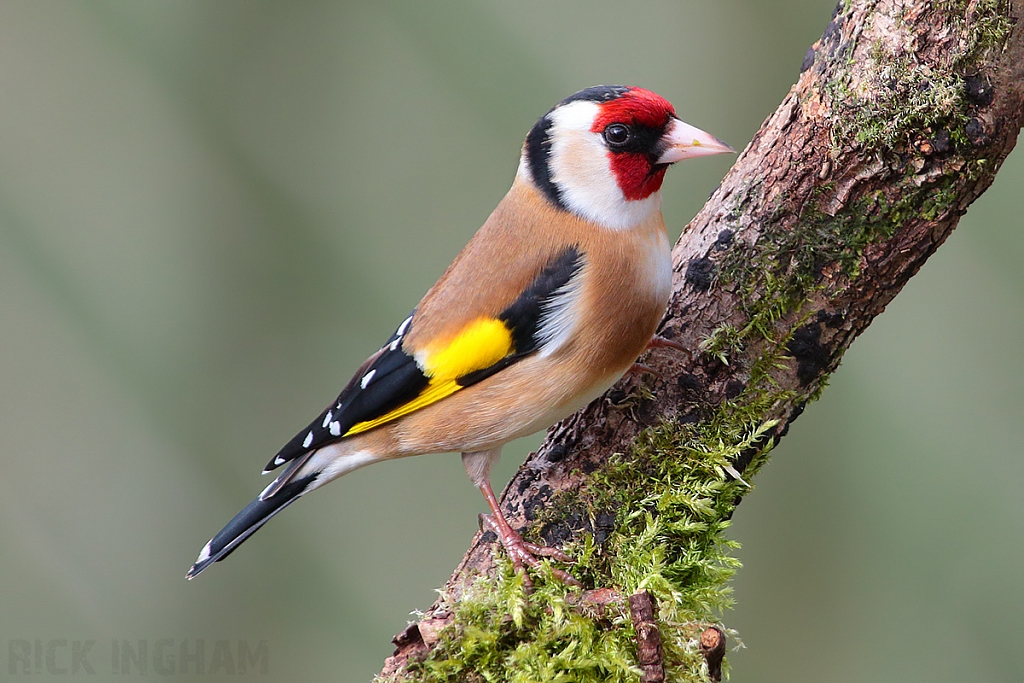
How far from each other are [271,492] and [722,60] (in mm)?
2941

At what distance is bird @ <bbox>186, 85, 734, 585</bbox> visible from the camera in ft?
7.72

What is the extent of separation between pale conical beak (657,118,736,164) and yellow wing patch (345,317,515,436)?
25.9 inches

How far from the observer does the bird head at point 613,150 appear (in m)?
2.40

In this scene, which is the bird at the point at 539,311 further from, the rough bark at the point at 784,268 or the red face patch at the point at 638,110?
the rough bark at the point at 784,268

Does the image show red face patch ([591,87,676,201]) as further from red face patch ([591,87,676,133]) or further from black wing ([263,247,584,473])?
black wing ([263,247,584,473])

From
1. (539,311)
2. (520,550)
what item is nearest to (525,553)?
(520,550)

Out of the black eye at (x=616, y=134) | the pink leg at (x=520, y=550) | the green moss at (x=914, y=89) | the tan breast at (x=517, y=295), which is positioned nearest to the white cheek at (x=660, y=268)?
the tan breast at (x=517, y=295)

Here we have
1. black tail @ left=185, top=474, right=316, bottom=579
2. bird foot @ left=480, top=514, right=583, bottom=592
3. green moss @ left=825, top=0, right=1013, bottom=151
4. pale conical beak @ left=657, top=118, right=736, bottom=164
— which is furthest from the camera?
black tail @ left=185, top=474, right=316, bottom=579

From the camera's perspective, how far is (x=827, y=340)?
2.34 m

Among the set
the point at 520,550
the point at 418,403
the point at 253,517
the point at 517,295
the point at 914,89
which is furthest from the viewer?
the point at 253,517

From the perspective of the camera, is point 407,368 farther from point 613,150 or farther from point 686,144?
point 686,144

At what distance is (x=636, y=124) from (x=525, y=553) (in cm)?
119

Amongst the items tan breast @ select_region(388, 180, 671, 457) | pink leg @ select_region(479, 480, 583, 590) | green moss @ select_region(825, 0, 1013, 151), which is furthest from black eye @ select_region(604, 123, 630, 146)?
Result: pink leg @ select_region(479, 480, 583, 590)

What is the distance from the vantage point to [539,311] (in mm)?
2365
